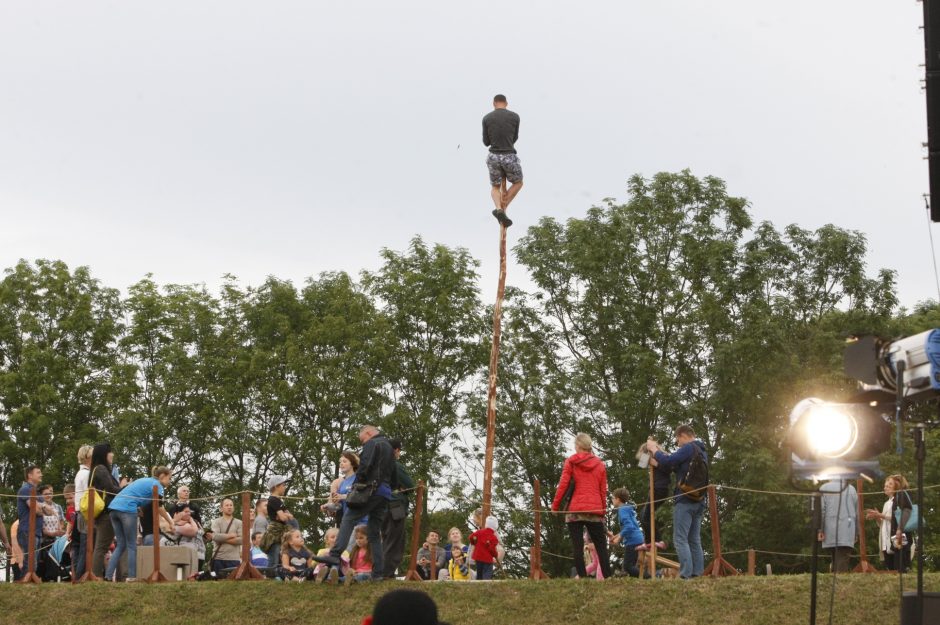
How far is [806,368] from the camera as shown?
110 ft

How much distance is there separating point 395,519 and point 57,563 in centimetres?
543

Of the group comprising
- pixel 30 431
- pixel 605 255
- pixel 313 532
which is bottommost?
→ pixel 313 532

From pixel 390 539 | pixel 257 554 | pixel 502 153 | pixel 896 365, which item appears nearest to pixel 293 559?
pixel 257 554

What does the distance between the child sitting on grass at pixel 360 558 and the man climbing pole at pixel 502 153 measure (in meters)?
5.55

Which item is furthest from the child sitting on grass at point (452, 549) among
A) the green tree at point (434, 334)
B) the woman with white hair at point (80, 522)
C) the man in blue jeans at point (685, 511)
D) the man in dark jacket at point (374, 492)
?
the green tree at point (434, 334)

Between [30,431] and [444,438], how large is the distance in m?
11.8

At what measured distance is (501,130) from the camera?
1828 centimetres

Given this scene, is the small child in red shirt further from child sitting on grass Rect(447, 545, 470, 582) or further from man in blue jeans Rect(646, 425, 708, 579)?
man in blue jeans Rect(646, 425, 708, 579)

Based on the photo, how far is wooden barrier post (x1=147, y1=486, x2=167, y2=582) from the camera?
15672mm

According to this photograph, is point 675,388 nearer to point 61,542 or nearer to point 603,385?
point 603,385

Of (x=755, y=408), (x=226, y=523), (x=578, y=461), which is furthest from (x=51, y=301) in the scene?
(x=578, y=461)

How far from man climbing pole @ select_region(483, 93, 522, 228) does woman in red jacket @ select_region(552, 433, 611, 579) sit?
472 cm

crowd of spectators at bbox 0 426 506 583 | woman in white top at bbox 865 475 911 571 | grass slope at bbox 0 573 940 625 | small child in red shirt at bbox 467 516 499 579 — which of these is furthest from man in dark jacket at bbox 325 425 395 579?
woman in white top at bbox 865 475 911 571

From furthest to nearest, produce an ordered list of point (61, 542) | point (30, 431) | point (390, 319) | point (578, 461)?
1. point (390, 319)
2. point (30, 431)
3. point (61, 542)
4. point (578, 461)
